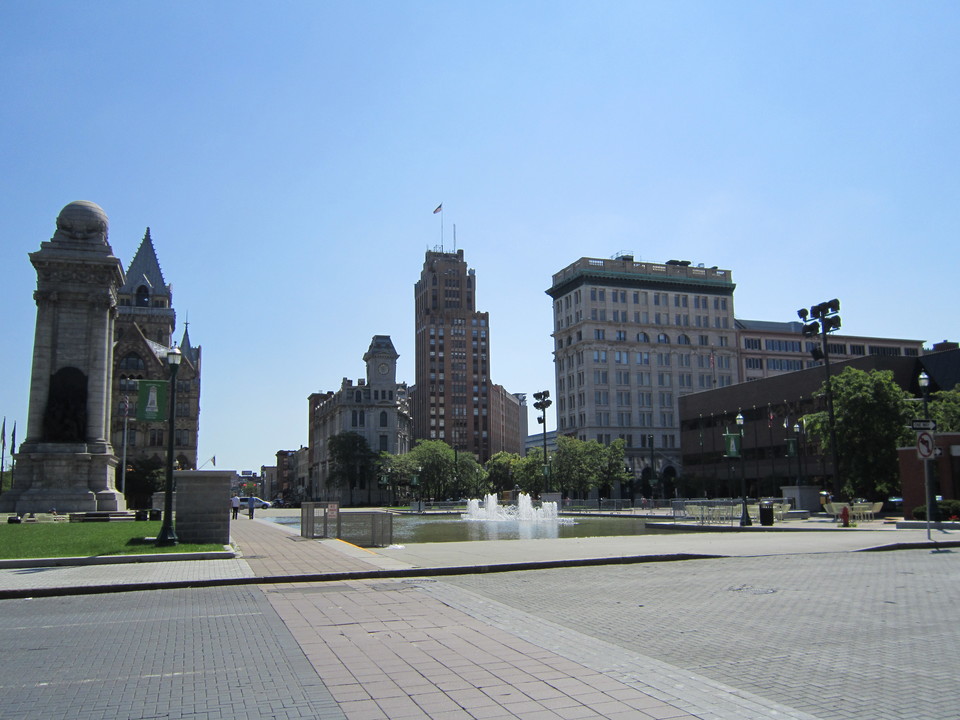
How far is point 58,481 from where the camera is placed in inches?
1666

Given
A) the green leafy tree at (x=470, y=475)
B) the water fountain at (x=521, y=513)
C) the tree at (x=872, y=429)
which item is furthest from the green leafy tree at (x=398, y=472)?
the tree at (x=872, y=429)

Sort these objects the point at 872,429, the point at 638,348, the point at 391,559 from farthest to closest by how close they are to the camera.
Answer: the point at 638,348 → the point at 872,429 → the point at 391,559

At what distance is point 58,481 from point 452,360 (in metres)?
134

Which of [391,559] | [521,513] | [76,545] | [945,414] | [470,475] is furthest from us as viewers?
[470,475]

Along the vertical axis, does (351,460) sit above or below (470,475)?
above

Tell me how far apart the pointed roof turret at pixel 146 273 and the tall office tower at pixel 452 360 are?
65.2 m

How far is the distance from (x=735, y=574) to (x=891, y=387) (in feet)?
126

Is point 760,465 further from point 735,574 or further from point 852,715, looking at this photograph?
point 852,715

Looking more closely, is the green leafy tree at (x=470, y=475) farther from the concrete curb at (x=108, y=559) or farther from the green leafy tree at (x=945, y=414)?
the concrete curb at (x=108, y=559)

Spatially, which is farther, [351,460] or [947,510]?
[351,460]

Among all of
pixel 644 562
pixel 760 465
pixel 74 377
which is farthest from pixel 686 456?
pixel 644 562

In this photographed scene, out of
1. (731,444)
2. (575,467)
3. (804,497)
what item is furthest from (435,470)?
(731,444)

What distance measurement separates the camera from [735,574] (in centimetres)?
1581

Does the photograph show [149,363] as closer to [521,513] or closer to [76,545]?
[521,513]
